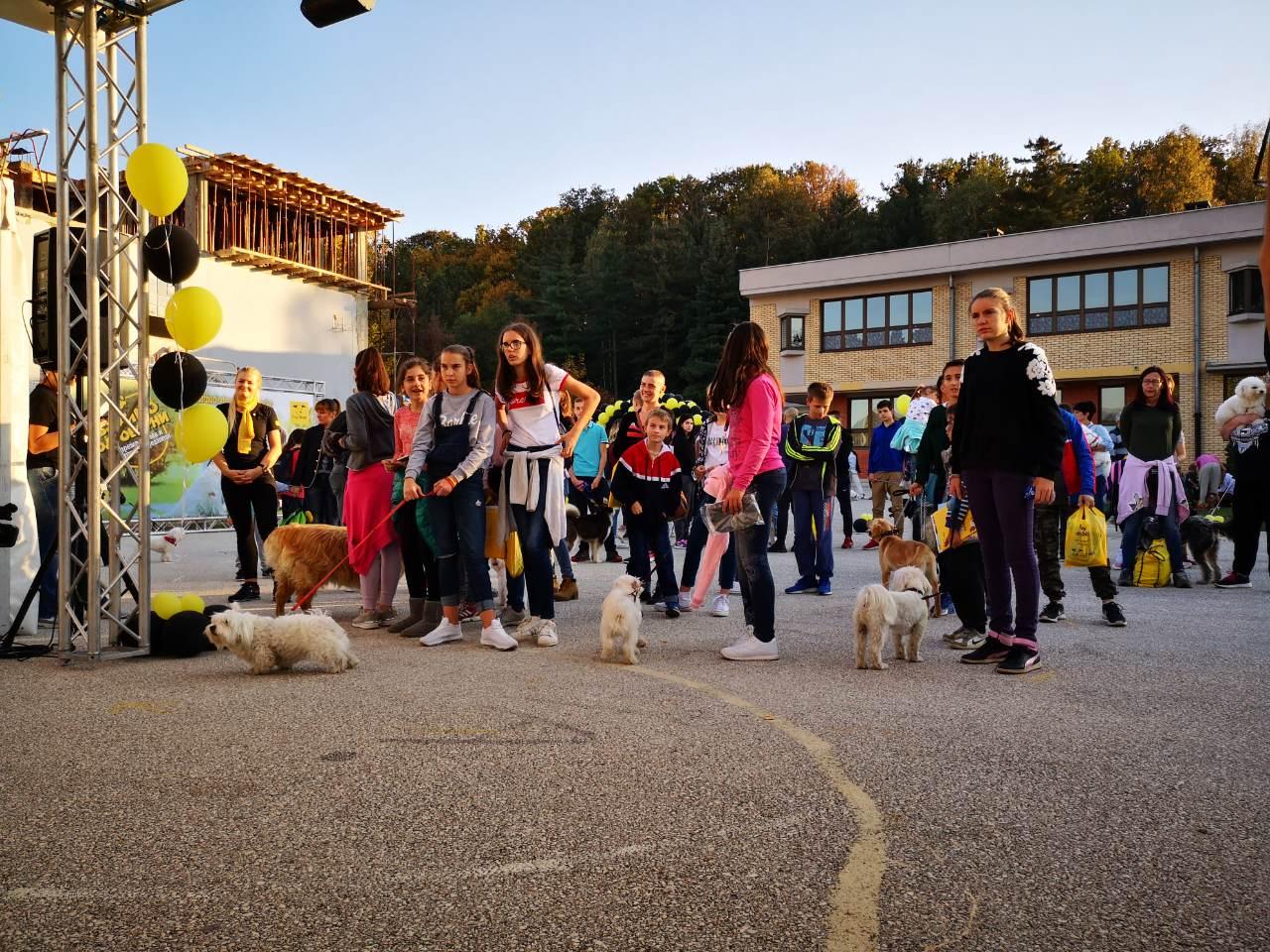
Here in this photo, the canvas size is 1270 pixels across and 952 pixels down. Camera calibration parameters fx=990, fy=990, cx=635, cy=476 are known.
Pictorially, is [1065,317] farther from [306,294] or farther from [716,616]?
[716,616]

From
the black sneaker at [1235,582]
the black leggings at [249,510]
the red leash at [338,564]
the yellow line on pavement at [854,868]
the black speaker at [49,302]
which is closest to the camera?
the yellow line on pavement at [854,868]

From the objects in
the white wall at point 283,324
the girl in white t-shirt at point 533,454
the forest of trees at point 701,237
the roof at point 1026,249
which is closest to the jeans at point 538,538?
the girl in white t-shirt at point 533,454

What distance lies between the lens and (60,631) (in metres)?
6.22

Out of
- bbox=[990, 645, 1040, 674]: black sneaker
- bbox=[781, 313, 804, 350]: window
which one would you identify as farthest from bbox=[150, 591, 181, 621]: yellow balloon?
bbox=[781, 313, 804, 350]: window

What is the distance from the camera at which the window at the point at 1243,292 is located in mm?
30172

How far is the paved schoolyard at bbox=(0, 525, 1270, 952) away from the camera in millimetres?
2541

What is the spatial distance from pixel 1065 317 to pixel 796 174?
35.3 m

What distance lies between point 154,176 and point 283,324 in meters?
27.0

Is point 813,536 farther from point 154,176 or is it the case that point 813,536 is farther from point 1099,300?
point 1099,300

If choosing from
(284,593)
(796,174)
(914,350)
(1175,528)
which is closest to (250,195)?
(914,350)

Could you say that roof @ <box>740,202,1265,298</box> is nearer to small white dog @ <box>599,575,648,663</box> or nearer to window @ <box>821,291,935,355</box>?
window @ <box>821,291,935,355</box>

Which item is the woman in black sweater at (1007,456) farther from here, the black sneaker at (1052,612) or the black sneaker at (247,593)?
the black sneaker at (247,593)

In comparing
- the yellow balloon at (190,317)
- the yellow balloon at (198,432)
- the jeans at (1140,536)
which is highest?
the yellow balloon at (190,317)

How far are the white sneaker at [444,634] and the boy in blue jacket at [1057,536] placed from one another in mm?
4373
